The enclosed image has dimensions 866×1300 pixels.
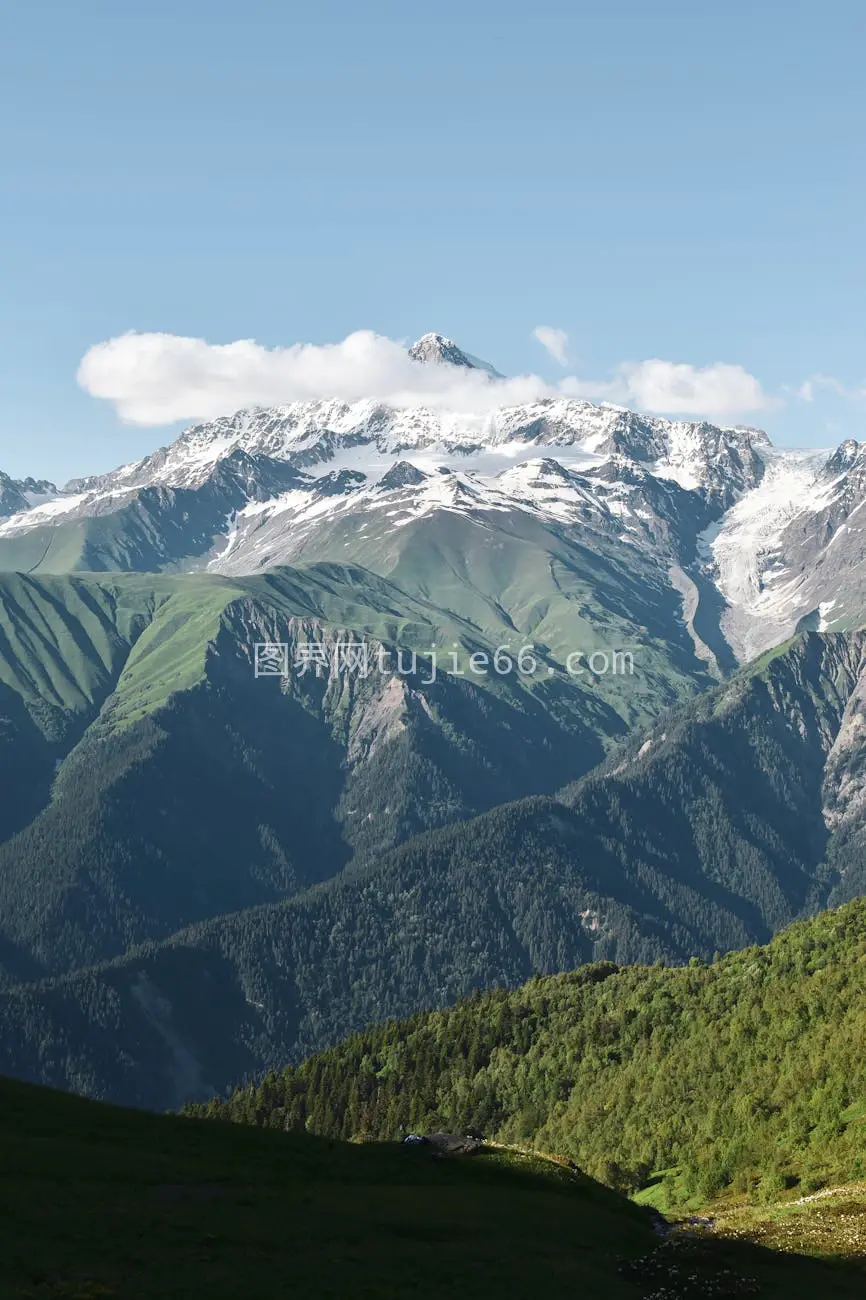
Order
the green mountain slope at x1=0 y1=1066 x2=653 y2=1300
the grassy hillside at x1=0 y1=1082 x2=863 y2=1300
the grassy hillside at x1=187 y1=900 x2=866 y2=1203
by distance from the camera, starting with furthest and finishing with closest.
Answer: the grassy hillside at x1=187 y1=900 x2=866 y2=1203
the grassy hillside at x1=0 y1=1082 x2=863 y2=1300
the green mountain slope at x1=0 y1=1066 x2=653 y2=1300

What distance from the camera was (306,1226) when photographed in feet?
214

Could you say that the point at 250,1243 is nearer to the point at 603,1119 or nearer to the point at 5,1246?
the point at 5,1246

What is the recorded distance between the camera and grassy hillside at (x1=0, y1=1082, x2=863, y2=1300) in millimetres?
55469

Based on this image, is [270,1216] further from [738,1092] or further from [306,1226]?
[738,1092]

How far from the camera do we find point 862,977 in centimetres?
16212

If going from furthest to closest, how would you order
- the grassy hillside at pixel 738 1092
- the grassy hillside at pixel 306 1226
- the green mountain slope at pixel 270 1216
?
the grassy hillside at pixel 738 1092, the grassy hillside at pixel 306 1226, the green mountain slope at pixel 270 1216

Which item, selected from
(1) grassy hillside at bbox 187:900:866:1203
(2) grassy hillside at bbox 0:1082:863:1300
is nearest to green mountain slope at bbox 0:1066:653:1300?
(2) grassy hillside at bbox 0:1082:863:1300

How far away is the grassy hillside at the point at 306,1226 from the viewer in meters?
55.5

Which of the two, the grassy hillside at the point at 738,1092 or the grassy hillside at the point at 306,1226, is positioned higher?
the grassy hillside at the point at 306,1226

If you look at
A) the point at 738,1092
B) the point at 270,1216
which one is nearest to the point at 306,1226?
the point at 270,1216

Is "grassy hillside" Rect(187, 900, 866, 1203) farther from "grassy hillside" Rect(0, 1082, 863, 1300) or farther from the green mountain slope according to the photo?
"grassy hillside" Rect(0, 1082, 863, 1300)

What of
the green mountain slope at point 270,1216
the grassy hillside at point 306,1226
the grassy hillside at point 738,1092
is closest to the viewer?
the green mountain slope at point 270,1216

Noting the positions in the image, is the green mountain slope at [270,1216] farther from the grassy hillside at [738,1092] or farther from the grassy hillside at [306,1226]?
the grassy hillside at [738,1092]

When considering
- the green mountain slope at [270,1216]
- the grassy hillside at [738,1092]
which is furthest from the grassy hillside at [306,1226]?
the grassy hillside at [738,1092]
